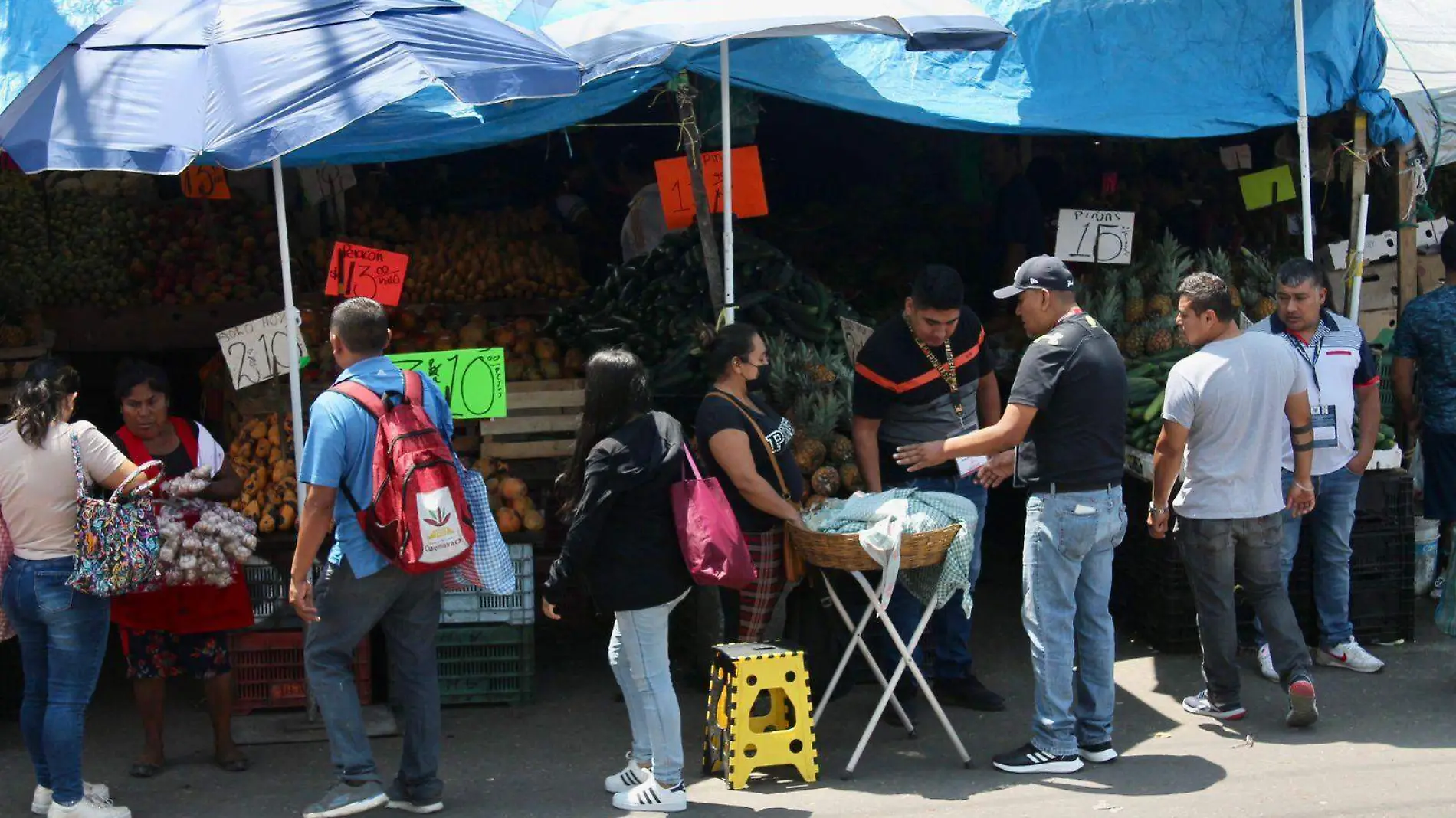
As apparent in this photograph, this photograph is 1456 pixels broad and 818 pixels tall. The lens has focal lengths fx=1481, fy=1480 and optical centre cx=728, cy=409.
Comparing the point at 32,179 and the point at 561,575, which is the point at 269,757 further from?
the point at 32,179

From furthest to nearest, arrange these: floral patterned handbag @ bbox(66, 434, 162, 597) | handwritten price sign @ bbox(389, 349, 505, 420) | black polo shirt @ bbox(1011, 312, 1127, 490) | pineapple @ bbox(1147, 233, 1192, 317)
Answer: pineapple @ bbox(1147, 233, 1192, 317) < handwritten price sign @ bbox(389, 349, 505, 420) < black polo shirt @ bbox(1011, 312, 1127, 490) < floral patterned handbag @ bbox(66, 434, 162, 597)

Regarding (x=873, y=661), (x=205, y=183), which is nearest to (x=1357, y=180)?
(x=873, y=661)

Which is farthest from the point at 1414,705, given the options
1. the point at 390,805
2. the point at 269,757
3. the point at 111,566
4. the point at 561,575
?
the point at 111,566

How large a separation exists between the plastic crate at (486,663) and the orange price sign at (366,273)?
1471 mm

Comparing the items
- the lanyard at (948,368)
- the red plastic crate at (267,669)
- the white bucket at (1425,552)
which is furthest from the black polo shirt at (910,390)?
the white bucket at (1425,552)

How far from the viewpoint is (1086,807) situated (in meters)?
5.15

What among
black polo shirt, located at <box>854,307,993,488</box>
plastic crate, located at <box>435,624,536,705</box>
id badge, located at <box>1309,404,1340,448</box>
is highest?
black polo shirt, located at <box>854,307,993,488</box>

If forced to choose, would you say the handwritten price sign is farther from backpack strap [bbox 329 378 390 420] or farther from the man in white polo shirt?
the man in white polo shirt

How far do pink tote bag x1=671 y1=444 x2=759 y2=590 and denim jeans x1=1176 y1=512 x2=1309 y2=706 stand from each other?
195 cm

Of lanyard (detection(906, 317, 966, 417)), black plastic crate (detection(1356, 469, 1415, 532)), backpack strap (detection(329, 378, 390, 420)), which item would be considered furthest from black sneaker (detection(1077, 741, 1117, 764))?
backpack strap (detection(329, 378, 390, 420))

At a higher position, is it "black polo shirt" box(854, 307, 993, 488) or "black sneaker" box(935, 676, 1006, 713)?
"black polo shirt" box(854, 307, 993, 488)

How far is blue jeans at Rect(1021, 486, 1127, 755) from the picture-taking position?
5.32 metres

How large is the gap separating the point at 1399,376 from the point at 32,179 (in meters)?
7.20

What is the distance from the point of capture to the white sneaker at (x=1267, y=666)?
647 cm
